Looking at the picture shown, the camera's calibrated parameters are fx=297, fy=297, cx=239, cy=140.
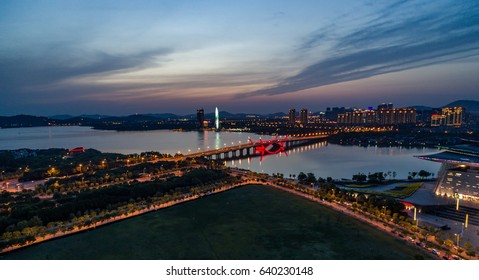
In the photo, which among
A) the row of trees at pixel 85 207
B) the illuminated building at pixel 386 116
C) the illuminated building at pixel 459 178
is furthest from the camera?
the illuminated building at pixel 386 116

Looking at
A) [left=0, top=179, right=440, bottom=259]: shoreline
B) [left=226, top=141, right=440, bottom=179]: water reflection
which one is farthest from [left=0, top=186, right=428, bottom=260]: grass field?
[left=226, top=141, right=440, bottom=179]: water reflection

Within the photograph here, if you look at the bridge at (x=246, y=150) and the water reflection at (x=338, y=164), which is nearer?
the water reflection at (x=338, y=164)

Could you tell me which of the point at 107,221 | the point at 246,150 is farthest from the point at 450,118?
the point at 107,221

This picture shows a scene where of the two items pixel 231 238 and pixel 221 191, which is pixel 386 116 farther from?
pixel 231 238

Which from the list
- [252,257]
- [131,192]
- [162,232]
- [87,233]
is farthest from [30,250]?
[252,257]

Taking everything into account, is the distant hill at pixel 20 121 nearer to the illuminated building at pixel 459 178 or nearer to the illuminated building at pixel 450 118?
the illuminated building at pixel 459 178

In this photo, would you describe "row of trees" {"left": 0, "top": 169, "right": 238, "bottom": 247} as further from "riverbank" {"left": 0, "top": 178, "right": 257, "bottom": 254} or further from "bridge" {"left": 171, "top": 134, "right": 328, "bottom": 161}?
"bridge" {"left": 171, "top": 134, "right": 328, "bottom": 161}

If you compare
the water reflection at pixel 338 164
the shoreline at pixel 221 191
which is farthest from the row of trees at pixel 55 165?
the shoreline at pixel 221 191

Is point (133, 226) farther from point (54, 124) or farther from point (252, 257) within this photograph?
point (54, 124)

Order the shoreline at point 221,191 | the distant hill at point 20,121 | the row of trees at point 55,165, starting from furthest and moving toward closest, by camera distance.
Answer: the distant hill at point 20,121, the row of trees at point 55,165, the shoreline at point 221,191
